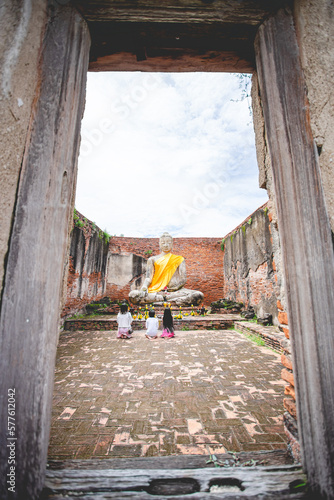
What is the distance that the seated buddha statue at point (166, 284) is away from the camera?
829 cm

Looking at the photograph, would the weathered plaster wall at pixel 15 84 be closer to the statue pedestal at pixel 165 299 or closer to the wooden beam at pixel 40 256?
the wooden beam at pixel 40 256

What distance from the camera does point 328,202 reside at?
1.24m

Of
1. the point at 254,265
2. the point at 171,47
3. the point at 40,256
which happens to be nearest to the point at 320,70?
the point at 171,47

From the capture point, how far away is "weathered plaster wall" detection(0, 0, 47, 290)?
46.3 inches

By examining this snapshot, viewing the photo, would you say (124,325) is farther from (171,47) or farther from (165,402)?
(171,47)

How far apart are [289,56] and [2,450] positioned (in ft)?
8.19

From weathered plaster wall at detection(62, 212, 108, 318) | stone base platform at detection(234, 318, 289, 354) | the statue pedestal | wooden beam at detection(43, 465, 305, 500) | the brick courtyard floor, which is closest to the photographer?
wooden beam at detection(43, 465, 305, 500)

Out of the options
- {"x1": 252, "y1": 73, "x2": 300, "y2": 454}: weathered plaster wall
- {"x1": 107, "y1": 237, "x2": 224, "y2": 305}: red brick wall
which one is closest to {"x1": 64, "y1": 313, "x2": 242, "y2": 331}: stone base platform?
{"x1": 252, "y1": 73, "x2": 300, "y2": 454}: weathered plaster wall

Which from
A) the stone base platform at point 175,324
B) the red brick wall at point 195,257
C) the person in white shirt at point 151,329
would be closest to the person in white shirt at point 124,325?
the person in white shirt at point 151,329

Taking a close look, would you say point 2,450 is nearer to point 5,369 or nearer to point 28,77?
point 5,369

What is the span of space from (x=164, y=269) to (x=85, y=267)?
3085 millimetres

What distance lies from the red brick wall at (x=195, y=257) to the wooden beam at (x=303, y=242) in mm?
11061

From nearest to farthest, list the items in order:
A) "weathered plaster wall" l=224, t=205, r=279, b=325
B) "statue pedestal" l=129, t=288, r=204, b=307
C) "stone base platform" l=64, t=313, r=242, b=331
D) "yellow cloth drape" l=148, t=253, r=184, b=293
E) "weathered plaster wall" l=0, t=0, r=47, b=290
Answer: "weathered plaster wall" l=0, t=0, r=47, b=290
"stone base platform" l=64, t=313, r=242, b=331
"weathered plaster wall" l=224, t=205, r=279, b=325
"statue pedestal" l=129, t=288, r=204, b=307
"yellow cloth drape" l=148, t=253, r=184, b=293

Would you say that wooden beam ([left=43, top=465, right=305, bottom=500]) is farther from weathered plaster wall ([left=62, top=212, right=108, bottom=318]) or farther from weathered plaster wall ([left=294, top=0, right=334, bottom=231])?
weathered plaster wall ([left=62, top=212, right=108, bottom=318])
